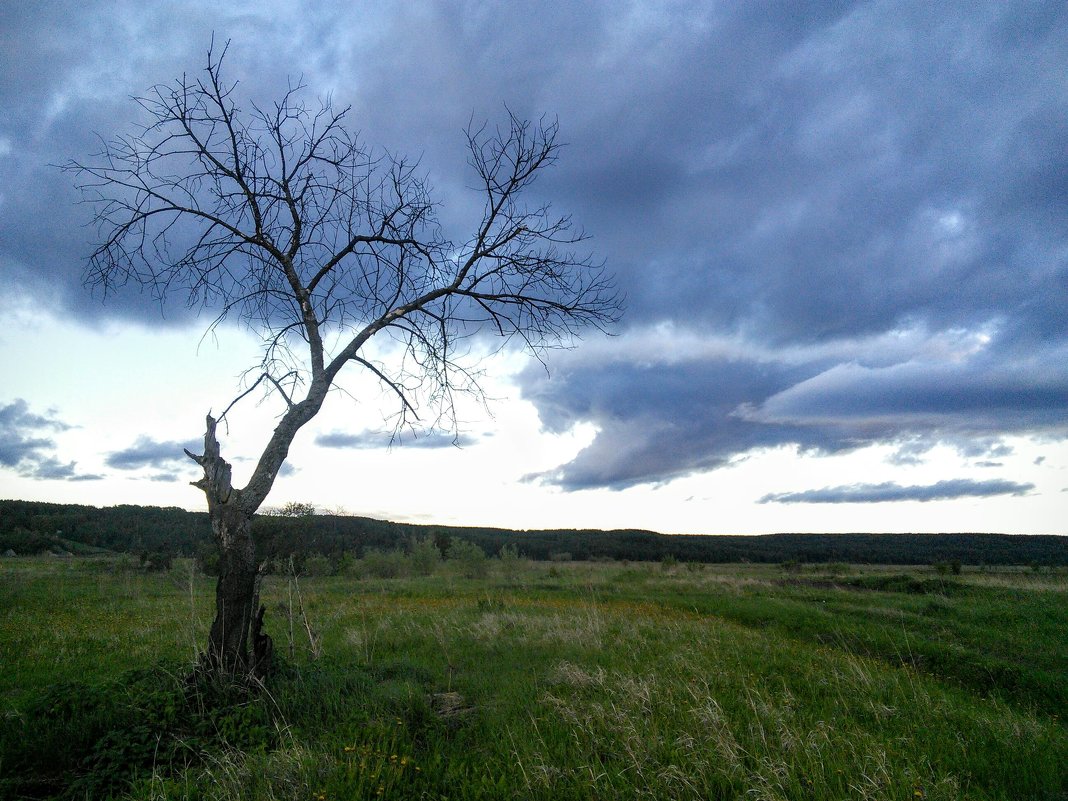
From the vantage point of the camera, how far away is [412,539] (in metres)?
53.6

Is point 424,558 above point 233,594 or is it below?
below

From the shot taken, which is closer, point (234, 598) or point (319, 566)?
point (234, 598)

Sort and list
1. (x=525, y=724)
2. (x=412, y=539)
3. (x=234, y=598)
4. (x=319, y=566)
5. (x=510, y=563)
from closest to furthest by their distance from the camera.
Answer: (x=525, y=724)
(x=234, y=598)
(x=319, y=566)
(x=510, y=563)
(x=412, y=539)

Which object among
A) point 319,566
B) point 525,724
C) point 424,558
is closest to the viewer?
point 525,724

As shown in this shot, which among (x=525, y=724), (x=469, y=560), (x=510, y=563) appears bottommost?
(x=510, y=563)

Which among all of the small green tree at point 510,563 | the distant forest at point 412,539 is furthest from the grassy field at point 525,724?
the small green tree at point 510,563

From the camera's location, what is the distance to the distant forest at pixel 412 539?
5122 cm

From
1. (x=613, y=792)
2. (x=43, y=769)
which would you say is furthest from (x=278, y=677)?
(x=613, y=792)

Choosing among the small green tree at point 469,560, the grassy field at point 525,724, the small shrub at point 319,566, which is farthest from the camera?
the small green tree at point 469,560

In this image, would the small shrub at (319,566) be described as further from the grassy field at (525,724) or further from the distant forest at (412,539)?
the grassy field at (525,724)

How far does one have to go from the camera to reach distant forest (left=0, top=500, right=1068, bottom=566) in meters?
51.2

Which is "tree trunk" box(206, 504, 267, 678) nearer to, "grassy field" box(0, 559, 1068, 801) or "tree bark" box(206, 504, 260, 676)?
"tree bark" box(206, 504, 260, 676)

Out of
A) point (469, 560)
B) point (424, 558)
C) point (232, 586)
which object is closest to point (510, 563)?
point (469, 560)

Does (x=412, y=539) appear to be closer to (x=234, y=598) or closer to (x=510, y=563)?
(x=510, y=563)
